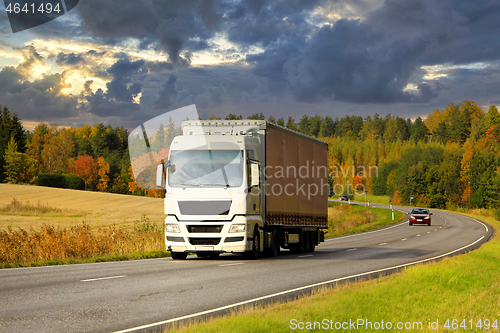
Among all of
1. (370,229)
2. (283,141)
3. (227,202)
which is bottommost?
(370,229)

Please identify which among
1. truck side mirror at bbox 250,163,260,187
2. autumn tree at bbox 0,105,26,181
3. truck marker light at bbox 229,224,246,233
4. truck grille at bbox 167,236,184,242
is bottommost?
truck grille at bbox 167,236,184,242

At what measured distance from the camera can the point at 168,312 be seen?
→ 339 inches

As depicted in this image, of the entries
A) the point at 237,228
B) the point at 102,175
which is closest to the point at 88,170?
the point at 102,175

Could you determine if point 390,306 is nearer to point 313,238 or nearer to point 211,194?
point 211,194

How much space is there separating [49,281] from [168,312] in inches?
177

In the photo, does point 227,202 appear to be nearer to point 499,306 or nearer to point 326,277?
point 326,277

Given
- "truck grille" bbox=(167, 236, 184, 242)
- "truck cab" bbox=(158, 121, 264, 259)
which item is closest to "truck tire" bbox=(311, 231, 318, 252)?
"truck cab" bbox=(158, 121, 264, 259)

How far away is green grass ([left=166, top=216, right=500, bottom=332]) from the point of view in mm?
7355

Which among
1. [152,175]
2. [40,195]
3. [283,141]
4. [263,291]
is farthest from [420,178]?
[263,291]

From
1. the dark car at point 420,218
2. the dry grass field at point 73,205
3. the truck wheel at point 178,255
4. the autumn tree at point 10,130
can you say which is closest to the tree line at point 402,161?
the autumn tree at point 10,130

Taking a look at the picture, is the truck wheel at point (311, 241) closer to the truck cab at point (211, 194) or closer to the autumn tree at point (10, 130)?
the truck cab at point (211, 194)

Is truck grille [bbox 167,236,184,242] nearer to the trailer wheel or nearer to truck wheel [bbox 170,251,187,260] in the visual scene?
truck wheel [bbox 170,251,187,260]

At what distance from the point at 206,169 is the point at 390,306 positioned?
31.1 ft

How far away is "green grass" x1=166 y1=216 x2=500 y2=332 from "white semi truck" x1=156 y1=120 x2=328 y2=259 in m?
5.58
